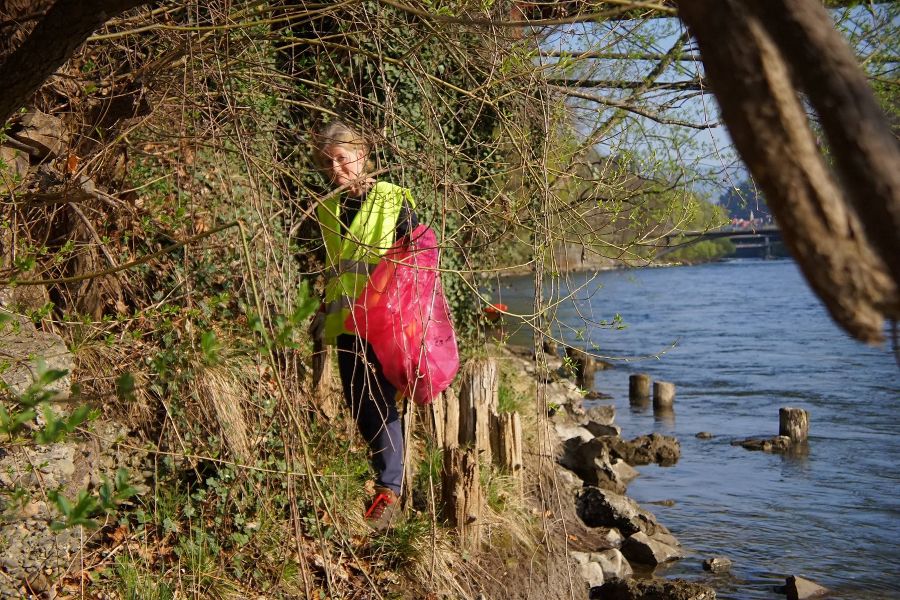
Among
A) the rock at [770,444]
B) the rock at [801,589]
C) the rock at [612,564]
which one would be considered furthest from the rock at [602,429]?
the rock at [801,589]

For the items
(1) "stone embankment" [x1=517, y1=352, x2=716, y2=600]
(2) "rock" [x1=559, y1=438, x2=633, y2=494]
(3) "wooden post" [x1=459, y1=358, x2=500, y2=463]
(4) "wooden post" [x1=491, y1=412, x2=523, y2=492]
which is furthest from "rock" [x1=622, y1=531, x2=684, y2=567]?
(4) "wooden post" [x1=491, y1=412, x2=523, y2=492]

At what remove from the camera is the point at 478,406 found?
22.2 feet

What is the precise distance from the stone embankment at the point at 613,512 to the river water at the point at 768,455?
0.24 m

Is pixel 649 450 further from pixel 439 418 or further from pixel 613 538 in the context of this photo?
pixel 439 418

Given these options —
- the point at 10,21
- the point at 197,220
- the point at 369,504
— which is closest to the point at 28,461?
the point at 10,21

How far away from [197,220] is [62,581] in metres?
2.73

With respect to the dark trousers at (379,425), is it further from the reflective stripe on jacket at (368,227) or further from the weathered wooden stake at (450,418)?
the weathered wooden stake at (450,418)

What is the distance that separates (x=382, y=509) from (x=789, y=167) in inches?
173

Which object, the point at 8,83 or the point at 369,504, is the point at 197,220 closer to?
the point at 369,504

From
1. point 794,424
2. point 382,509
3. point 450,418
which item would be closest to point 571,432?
point 794,424

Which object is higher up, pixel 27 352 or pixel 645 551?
pixel 27 352

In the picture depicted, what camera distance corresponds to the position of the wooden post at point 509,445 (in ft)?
21.7

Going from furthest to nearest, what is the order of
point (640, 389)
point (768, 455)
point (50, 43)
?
point (640, 389), point (768, 455), point (50, 43)

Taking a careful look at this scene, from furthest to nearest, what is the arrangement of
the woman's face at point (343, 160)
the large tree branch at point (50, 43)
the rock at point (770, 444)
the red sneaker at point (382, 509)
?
the rock at point (770, 444), the red sneaker at point (382, 509), the woman's face at point (343, 160), the large tree branch at point (50, 43)
